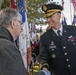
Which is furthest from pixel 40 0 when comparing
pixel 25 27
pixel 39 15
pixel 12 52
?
pixel 12 52

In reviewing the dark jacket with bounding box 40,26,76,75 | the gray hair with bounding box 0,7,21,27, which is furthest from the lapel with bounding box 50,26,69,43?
the gray hair with bounding box 0,7,21,27

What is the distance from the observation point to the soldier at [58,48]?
4.40 m

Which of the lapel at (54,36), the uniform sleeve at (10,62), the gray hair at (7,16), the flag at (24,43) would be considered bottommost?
the flag at (24,43)

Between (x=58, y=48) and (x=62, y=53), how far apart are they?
10 centimetres

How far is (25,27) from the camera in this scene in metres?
5.58

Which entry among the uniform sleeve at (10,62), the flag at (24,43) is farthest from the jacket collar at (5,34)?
the flag at (24,43)

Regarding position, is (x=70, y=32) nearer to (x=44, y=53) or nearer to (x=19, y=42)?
(x=44, y=53)

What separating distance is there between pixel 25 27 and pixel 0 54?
3148 mm

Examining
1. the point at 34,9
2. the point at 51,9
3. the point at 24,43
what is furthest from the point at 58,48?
the point at 34,9

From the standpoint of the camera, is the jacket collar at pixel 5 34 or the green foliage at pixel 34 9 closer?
the jacket collar at pixel 5 34

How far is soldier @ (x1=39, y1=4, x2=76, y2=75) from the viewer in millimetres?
4398

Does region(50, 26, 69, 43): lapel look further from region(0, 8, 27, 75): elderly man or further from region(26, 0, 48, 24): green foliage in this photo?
region(26, 0, 48, 24): green foliage

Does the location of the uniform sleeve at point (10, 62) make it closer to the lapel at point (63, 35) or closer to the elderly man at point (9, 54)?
the elderly man at point (9, 54)

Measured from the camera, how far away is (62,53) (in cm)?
444
